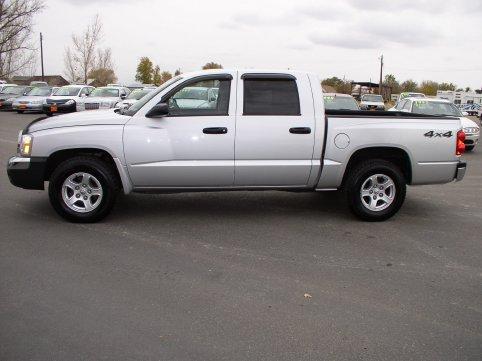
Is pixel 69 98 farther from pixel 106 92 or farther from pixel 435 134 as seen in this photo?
pixel 435 134

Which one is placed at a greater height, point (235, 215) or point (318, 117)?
point (318, 117)

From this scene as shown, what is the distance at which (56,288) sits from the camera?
13.3 ft

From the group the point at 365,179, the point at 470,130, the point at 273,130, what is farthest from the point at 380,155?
the point at 470,130

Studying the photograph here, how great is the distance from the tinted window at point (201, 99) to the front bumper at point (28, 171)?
1657mm

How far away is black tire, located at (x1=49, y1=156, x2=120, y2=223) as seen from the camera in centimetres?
575

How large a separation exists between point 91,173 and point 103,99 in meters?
16.5

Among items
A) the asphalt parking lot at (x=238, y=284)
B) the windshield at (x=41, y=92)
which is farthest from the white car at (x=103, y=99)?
the asphalt parking lot at (x=238, y=284)

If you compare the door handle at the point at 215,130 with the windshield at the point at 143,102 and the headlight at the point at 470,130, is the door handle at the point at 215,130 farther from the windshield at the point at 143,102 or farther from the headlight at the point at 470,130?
the headlight at the point at 470,130

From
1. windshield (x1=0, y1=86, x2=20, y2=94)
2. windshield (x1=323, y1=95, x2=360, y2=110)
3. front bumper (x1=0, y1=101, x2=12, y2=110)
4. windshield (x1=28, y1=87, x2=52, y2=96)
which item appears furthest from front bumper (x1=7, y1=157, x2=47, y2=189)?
windshield (x1=0, y1=86, x2=20, y2=94)

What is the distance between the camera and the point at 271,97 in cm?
593

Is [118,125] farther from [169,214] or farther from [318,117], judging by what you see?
[318,117]

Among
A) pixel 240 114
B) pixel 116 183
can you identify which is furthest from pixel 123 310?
pixel 240 114

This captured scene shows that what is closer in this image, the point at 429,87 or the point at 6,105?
the point at 6,105

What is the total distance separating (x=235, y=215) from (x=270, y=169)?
94 cm
